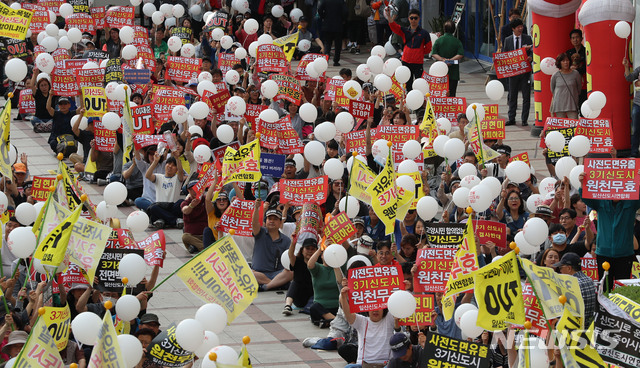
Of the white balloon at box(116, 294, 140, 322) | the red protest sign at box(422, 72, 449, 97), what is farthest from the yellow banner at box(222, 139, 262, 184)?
the red protest sign at box(422, 72, 449, 97)

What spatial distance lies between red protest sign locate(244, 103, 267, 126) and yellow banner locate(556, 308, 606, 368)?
32.0ft

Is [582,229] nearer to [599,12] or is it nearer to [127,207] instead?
[599,12]

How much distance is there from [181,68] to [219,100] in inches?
99.3

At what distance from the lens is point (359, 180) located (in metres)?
13.9

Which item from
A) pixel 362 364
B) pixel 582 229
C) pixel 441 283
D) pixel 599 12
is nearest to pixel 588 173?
pixel 582 229

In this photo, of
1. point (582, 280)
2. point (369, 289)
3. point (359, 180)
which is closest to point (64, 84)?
point (359, 180)

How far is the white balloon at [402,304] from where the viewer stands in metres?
11.1

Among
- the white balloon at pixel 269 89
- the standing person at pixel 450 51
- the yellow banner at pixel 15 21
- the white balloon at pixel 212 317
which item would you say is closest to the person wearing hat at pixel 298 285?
the white balloon at pixel 212 317

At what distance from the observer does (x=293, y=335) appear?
13.6 meters

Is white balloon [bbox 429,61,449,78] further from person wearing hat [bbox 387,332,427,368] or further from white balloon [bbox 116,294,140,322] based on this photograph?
white balloon [bbox 116,294,140,322]

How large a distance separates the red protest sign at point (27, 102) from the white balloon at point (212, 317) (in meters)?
12.2

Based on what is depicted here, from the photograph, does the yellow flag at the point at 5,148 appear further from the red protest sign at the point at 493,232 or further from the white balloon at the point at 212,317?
the red protest sign at the point at 493,232

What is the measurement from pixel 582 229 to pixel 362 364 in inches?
127

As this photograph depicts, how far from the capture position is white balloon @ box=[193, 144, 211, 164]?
16.4 meters
